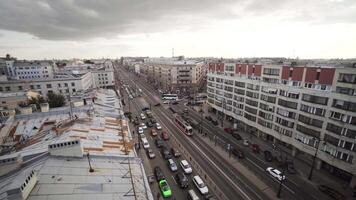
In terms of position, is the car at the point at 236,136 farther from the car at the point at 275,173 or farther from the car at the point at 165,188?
the car at the point at 165,188

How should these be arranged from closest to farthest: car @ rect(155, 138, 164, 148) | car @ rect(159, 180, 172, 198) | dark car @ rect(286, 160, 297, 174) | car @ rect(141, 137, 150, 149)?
car @ rect(159, 180, 172, 198) < dark car @ rect(286, 160, 297, 174) < car @ rect(141, 137, 150, 149) < car @ rect(155, 138, 164, 148)

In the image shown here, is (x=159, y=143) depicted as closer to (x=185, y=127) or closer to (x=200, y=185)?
(x=185, y=127)

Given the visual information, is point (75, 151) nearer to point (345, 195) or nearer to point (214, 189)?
point (214, 189)

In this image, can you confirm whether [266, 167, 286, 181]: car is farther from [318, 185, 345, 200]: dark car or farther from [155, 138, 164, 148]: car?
[155, 138, 164, 148]: car

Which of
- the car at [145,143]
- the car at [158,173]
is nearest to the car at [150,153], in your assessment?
the car at [145,143]

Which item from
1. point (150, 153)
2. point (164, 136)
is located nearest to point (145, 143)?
point (150, 153)

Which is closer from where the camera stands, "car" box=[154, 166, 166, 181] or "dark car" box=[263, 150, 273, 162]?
"car" box=[154, 166, 166, 181]

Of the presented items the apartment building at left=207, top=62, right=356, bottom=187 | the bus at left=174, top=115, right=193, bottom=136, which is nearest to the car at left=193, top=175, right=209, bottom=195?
the bus at left=174, top=115, right=193, bottom=136

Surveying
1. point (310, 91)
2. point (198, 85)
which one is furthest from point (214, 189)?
point (198, 85)
